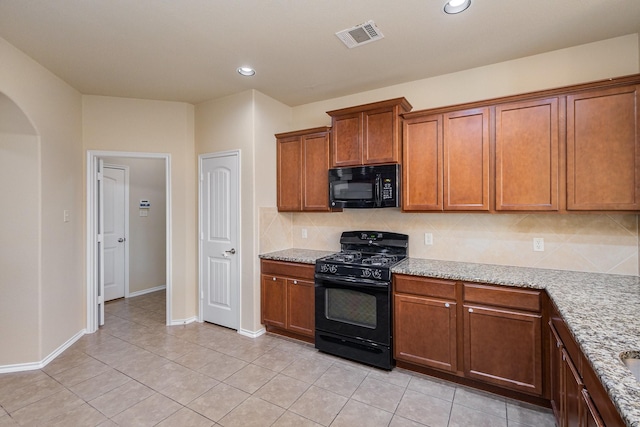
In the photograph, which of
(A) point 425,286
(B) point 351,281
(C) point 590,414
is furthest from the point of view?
(B) point 351,281

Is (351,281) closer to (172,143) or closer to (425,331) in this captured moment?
(425,331)

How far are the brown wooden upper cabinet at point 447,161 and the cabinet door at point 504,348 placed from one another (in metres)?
0.88

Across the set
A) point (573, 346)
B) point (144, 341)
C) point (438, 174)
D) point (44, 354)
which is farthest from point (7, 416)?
point (438, 174)

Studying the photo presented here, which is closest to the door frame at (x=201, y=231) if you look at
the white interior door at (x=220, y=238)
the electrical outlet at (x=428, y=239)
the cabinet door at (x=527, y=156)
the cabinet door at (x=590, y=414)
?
the white interior door at (x=220, y=238)

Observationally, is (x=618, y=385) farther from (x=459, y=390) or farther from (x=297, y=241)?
(x=297, y=241)

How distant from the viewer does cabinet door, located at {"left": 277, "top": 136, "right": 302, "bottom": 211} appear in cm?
360

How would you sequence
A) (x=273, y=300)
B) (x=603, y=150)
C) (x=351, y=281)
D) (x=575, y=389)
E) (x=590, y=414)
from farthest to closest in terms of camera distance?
(x=273, y=300), (x=351, y=281), (x=603, y=150), (x=575, y=389), (x=590, y=414)

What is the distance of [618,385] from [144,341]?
379 centimetres

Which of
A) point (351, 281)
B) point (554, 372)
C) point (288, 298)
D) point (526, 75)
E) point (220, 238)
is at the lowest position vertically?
point (554, 372)

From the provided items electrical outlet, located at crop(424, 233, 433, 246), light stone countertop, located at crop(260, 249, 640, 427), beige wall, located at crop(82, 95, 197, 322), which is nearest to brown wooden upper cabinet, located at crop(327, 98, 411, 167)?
electrical outlet, located at crop(424, 233, 433, 246)

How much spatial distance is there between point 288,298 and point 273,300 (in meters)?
0.21

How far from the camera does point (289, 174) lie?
3676 millimetres

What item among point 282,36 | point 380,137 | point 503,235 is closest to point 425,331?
point 503,235

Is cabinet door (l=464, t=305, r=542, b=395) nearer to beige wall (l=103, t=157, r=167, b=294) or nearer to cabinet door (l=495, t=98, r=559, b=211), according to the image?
cabinet door (l=495, t=98, r=559, b=211)
